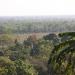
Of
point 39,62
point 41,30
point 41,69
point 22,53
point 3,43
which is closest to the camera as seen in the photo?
point 41,69

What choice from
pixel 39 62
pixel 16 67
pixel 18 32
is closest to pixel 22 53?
pixel 39 62

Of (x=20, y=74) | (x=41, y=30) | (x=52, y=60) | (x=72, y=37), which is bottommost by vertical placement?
(x=41, y=30)

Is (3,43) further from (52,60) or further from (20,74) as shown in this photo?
(52,60)

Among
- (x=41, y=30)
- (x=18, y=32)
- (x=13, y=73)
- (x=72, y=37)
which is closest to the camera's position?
(x=72, y=37)

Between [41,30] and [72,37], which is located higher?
[72,37]

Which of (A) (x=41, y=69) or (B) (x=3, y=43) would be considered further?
(B) (x=3, y=43)

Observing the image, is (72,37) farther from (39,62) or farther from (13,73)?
(39,62)

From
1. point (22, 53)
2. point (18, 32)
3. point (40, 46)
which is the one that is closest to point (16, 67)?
point (22, 53)

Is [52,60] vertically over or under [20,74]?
over

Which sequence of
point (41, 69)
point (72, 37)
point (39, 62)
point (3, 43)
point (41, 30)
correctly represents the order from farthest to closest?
point (41, 30), point (3, 43), point (39, 62), point (41, 69), point (72, 37)

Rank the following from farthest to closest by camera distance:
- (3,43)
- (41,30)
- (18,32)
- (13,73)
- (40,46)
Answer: (41,30) < (18,32) < (3,43) < (40,46) < (13,73)
